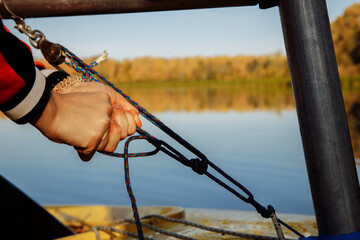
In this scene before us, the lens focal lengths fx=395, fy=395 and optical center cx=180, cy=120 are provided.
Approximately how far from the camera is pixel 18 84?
1.83 ft

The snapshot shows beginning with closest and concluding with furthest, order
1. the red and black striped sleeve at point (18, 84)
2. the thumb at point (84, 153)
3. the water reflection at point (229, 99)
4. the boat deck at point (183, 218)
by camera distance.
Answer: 1. the red and black striped sleeve at point (18, 84)
2. the thumb at point (84, 153)
3. the boat deck at point (183, 218)
4. the water reflection at point (229, 99)

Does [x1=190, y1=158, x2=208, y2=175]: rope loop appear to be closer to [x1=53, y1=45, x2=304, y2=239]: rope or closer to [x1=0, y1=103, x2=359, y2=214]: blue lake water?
[x1=53, y1=45, x2=304, y2=239]: rope

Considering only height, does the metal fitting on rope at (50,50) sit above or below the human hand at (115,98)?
above

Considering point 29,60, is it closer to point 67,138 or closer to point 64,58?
point 67,138

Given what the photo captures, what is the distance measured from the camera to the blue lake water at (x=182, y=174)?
4.66 metres

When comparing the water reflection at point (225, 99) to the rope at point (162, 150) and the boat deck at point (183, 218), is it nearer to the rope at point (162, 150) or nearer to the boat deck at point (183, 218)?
the boat deck at point (183, 218)

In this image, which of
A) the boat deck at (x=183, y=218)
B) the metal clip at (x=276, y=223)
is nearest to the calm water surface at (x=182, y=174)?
the boat deck at (x=183, y=218)

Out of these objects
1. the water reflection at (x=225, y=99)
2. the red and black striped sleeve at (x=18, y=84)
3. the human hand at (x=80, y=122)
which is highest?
the water reflection at (x=225, y=99)

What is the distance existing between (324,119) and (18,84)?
1.68 feet

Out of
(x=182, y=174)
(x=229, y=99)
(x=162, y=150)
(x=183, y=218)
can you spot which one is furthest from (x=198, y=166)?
(x=229, y=99)

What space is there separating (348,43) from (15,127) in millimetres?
16563

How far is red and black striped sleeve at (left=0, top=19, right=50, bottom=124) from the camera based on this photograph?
0.55 meters

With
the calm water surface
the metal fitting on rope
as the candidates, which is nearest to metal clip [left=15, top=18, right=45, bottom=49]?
the metal fitting on rope

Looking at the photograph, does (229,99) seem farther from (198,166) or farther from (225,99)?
(198,166)
